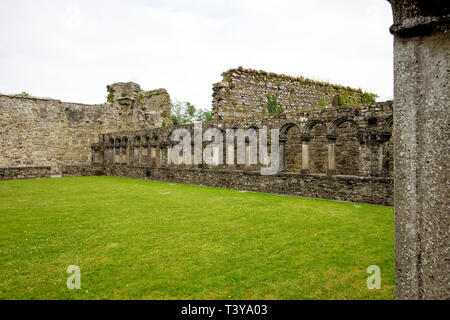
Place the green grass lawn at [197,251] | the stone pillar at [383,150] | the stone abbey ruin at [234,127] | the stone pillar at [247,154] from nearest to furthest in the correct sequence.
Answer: the green grass lawn at [197,251], the stone pillar at [383,150], the stone abbey ruin at [234,127], the stone pillar at [247,154]

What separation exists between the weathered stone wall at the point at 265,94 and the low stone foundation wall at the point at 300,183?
340 cm

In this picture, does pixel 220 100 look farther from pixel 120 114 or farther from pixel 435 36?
pixel 435 36

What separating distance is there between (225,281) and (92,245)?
2230 millimetres

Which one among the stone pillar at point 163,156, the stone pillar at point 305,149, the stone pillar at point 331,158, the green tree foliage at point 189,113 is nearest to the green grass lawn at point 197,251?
the stone pillar at point 331,158

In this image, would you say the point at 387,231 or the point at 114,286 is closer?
the point at 114,286

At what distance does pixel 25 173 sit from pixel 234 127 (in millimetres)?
12411

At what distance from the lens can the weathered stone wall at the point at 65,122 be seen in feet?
57.5

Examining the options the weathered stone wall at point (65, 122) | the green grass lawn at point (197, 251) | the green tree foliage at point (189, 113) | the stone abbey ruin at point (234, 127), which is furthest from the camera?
the green tree foliage at point (189, 113)

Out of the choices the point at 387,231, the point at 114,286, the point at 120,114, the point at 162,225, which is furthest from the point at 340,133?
the point at 120,114

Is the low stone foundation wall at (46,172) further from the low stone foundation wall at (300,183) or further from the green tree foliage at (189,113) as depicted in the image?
the green tree foliage at (189,113)

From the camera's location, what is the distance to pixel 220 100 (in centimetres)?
1503

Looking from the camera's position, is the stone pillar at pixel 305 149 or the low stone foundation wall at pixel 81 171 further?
the low stone foundation wall at pixel 81 171

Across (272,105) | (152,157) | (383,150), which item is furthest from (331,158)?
(152,157)

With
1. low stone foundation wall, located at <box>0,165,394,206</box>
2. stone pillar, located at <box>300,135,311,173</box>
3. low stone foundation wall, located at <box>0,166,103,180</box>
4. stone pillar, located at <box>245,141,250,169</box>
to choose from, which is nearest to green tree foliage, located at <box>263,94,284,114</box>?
stone pillar, located at <box>245,141,250,169</box>
